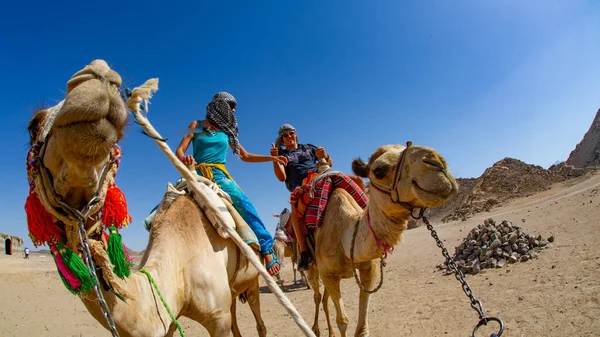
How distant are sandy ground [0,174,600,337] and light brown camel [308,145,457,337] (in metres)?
2.00

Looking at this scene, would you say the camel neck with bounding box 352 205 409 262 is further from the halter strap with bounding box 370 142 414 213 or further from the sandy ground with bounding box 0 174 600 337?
the sandy ground with bounding box 0 174 600 337

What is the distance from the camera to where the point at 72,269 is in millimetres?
1587

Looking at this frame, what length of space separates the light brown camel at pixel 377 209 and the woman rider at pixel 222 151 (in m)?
0.82

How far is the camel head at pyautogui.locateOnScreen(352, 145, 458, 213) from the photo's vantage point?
2465 mm

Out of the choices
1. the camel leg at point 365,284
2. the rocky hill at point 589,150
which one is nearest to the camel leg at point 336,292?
the camel leg at point 365,284

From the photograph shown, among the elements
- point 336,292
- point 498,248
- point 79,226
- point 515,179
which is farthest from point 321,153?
point 515,179

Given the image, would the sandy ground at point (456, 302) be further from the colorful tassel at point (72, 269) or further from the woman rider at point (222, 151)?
the colorful tassel at point (72, 269)

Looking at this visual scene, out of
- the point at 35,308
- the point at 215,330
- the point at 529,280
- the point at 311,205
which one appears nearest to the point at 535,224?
the point at 529,280

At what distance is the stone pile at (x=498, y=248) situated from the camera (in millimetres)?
7797

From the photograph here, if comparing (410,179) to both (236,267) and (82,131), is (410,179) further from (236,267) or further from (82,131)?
(82,131)

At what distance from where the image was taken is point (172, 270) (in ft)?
8.46

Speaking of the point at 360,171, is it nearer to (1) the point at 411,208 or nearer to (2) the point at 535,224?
(1) the point at 411,208

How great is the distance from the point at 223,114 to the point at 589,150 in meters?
35.8

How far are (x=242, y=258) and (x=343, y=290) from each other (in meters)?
7.20
